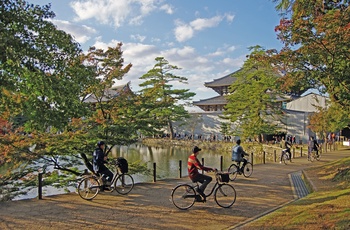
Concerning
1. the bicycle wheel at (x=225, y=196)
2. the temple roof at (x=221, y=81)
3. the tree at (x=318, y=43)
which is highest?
the temple roof at (x=221, y=81)

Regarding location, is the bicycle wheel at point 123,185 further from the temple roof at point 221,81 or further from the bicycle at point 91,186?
the temple roof at point 221,81

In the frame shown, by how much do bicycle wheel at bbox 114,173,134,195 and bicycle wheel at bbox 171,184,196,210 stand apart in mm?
2050

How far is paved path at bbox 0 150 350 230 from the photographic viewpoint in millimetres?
5973

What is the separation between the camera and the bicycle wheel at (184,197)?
7.08 m

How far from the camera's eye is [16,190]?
1022 cm

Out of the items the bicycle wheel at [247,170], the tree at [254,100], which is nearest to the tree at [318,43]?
the bicycle wheel at [247,170]

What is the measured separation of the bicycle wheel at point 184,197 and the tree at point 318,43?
5.50m

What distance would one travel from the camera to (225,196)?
791 cm

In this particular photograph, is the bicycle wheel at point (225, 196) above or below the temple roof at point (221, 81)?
below

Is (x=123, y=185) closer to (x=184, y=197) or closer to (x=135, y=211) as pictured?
(x=135, y=211)

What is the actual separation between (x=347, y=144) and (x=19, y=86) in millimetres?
31353

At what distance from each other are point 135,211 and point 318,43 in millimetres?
7137

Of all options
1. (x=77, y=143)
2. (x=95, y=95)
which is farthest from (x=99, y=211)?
(x=95, y=95)

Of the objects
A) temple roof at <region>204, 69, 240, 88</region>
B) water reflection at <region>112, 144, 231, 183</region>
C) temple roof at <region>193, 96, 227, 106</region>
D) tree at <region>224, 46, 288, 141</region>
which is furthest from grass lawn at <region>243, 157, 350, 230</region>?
temple roof at <region>204, 69, 240, 88</region>
